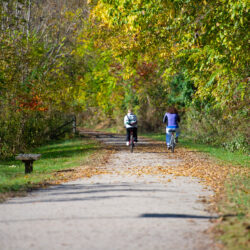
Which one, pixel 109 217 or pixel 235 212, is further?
pixel 235 212

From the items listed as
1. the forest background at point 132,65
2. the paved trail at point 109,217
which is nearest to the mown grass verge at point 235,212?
the paved trail at point 109,217

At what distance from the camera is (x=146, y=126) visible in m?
39.7

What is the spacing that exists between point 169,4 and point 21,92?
10.2 m

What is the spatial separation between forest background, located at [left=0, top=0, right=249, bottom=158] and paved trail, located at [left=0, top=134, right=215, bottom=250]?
16.1 ft

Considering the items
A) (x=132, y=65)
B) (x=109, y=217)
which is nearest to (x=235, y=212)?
(x=109, y=217)

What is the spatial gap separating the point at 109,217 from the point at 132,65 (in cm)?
1839

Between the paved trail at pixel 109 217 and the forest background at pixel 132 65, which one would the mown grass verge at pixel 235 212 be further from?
the forest background at pixel 132 65

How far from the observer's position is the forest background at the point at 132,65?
44.9 ft

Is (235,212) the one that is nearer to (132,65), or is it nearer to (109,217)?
(109,217)

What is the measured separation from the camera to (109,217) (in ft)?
24.3

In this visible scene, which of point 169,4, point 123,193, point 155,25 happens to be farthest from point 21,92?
point 123,193

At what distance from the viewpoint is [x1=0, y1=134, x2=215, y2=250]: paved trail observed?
600 centimetres

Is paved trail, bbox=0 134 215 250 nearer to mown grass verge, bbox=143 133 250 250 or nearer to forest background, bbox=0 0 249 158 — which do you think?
mown grass verge, bbox=143 133 250 250

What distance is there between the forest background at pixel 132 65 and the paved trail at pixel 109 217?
4.90 metres
